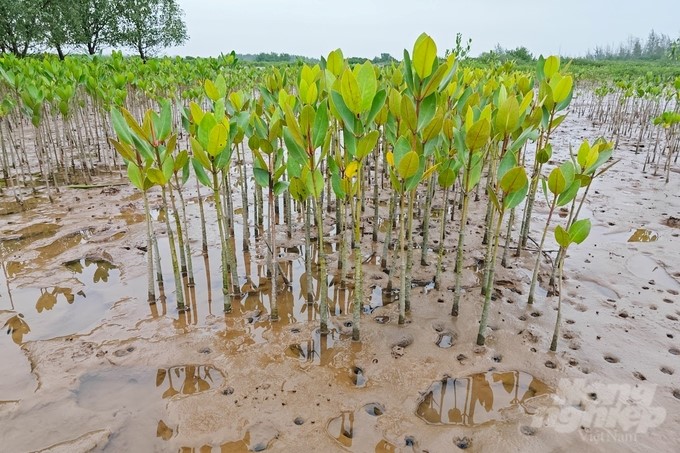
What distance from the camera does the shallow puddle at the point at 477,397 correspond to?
2135 mm

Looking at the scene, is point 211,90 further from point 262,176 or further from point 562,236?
point 562,236

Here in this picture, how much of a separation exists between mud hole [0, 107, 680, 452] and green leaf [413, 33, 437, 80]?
62.1 inches

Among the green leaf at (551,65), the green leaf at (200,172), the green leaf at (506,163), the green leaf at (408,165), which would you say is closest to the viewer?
the green leaf at (408,165)

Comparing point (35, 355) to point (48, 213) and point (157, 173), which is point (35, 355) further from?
point (48, 213)

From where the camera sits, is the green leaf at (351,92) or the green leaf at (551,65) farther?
the green leaf at (551,65)

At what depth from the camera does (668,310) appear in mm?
3061

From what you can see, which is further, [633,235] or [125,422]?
[633,235]

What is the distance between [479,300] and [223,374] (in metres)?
1.84

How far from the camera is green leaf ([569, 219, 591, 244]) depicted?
2.43 metres

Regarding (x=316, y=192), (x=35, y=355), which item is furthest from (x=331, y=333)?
(x=35, y=355)

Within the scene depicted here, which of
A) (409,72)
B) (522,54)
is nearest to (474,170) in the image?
(409,72)

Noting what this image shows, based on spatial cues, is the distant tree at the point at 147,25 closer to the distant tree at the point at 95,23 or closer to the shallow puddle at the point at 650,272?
the distant tree at the point at 95,23

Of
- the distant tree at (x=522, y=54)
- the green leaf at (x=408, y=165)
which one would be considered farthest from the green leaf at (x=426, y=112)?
the distant tree at (x=522, y=54)

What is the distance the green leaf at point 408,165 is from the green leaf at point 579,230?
96 cm
